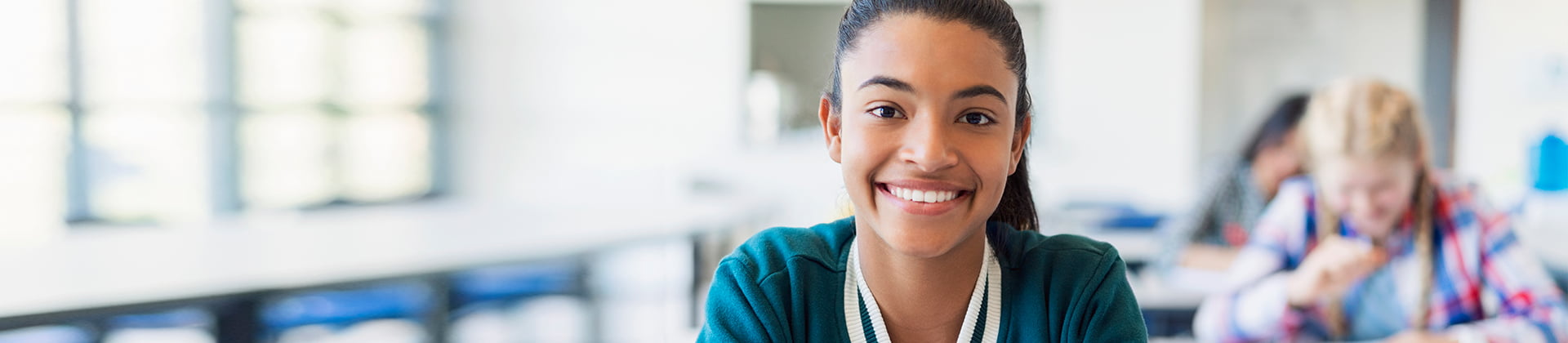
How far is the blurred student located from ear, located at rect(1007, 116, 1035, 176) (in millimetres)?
2559

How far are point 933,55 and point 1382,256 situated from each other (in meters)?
1.42

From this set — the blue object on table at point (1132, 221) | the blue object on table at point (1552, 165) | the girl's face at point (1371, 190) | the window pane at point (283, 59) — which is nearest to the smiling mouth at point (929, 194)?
the girl's face at point (1371, 190)

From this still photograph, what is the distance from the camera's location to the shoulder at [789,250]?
953 millimetres

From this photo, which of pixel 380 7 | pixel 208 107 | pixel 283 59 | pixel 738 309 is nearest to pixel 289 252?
pixel 738 309

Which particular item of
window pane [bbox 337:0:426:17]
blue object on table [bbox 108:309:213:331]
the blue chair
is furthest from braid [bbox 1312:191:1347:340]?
window pane [bbox 337:0:426:17]

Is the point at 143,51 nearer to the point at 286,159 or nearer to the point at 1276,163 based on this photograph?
the point at 286,159

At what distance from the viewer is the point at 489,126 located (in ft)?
24.2

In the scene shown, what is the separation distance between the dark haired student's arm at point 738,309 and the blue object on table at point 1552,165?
441 centimetres

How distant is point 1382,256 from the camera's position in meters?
1.89

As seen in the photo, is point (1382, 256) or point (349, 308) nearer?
point (1382, 256)

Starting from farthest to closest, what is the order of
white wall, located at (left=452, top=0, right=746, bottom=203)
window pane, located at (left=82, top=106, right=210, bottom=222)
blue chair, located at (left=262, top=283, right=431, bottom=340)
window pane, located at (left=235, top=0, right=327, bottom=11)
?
white wall, located at (left=452, top=0, right=746, bottom=203) → window pane, located at (left=235, top=0, right=327, bottom=11) → window pane, located at (left=82, top=106, right=210, bottom=222) → blue chair, located at (left=262, top=283, right=431, bottom=340)

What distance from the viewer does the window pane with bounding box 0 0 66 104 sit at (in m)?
4.34

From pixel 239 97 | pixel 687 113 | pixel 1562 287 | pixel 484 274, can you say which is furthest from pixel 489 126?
pixel 1562 287

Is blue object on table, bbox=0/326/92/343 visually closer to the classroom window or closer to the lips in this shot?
the classroom window
